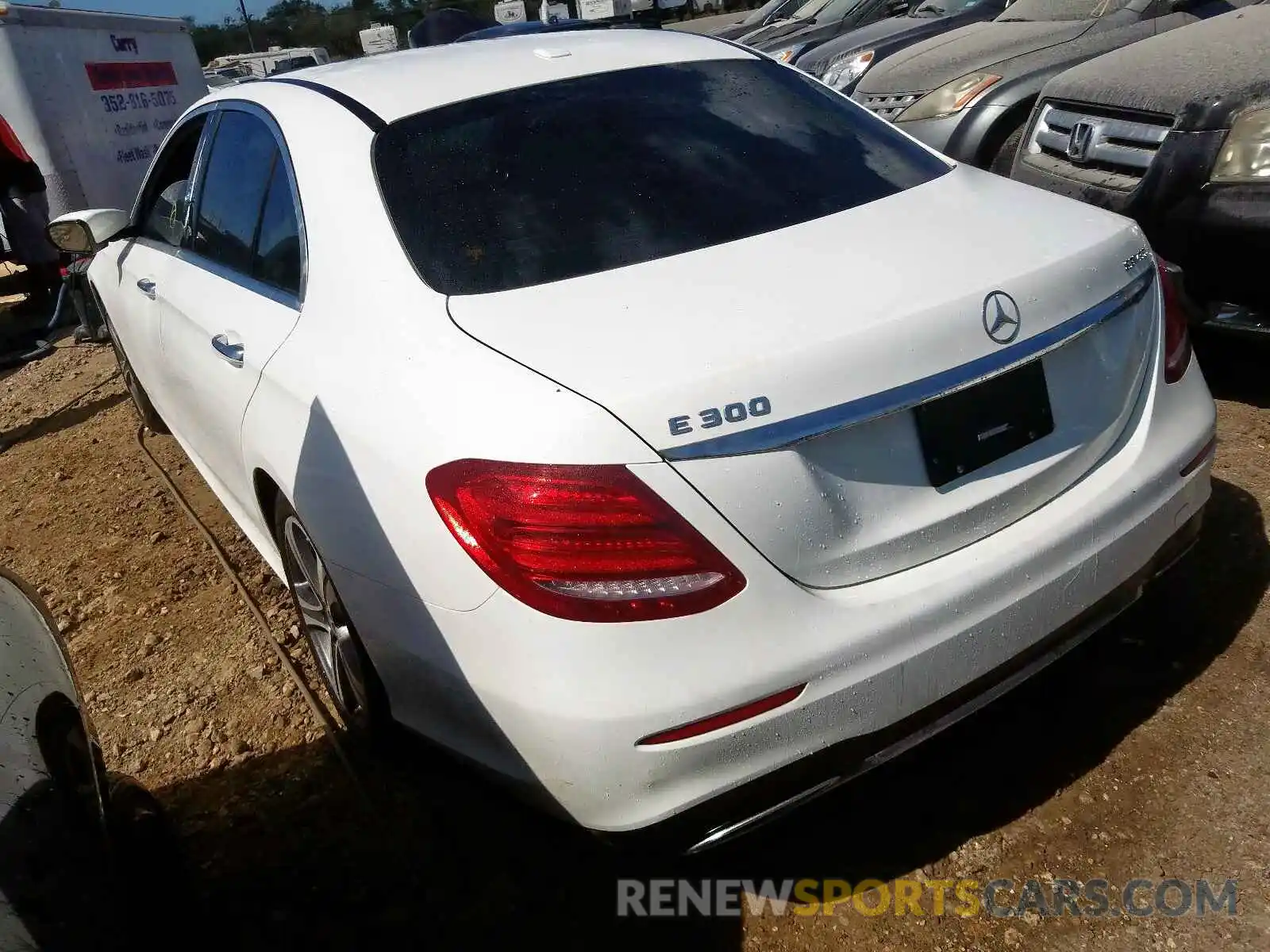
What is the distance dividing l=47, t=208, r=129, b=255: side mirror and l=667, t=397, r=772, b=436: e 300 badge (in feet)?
10.2

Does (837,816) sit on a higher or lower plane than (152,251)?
lower

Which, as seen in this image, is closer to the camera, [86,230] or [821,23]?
[86,230]

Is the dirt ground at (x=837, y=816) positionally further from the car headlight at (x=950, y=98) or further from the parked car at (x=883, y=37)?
the parked car at (x=883, y=37)

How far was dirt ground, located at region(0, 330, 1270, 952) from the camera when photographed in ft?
6.98

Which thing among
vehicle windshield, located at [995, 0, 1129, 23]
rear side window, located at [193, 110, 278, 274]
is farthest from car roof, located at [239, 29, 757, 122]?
vehicle windshield, located at [995, 0, 1129, 23]

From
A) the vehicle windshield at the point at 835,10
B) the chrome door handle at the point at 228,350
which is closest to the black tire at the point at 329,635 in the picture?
the chrome door handle at the point at 228,350

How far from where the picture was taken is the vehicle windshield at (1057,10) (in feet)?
19.7

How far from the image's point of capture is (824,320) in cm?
183

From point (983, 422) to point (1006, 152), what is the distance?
381 cm

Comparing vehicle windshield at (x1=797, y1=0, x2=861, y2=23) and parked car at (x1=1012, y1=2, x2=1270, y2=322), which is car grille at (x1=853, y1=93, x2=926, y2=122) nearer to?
parked car at (x1=1012, y1=2, x2=1270, y2=322)

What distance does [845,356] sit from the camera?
177cm

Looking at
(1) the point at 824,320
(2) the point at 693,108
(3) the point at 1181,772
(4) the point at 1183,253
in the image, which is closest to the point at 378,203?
(2) the point at 693,108

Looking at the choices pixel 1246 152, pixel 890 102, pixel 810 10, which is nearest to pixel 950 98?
pixel 890 102

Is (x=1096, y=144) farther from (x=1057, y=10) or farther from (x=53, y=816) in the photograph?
(x=53, y=816)
